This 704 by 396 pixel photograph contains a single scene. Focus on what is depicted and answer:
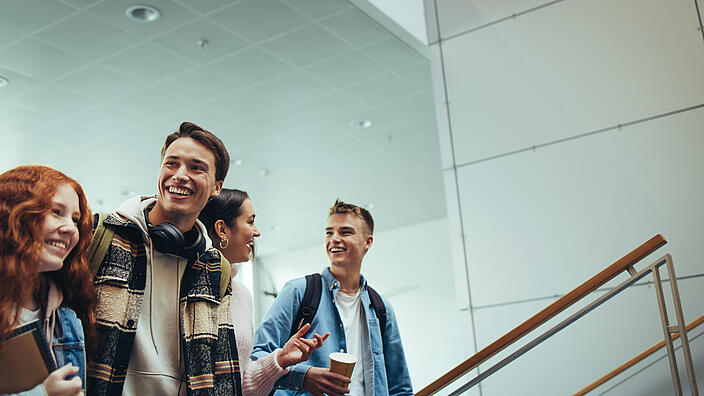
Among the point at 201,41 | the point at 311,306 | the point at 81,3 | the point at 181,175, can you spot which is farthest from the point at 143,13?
the point at 181,175

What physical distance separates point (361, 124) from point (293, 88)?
1.43 metres

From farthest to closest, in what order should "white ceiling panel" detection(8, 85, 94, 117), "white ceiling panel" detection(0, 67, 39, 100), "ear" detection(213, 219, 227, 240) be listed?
"white ceiling panel" detection(8, 85, 94, 117) → "white ceiling panel" detection(0, 67, 39, 100) → "ear" detection(213, 219, 227, 240)

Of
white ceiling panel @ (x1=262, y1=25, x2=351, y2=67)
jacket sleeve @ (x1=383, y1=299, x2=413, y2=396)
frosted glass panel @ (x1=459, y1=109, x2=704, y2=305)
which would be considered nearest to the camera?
jacket sleeve @ (x1=383, y1=299, x2=413, y2=396)

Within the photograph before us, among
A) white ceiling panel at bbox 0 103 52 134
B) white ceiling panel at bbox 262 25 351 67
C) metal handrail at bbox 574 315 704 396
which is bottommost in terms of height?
metal handrail at bbox 574 315 704 396

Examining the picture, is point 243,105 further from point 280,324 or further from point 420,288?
point 420,288

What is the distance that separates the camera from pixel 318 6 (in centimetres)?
565

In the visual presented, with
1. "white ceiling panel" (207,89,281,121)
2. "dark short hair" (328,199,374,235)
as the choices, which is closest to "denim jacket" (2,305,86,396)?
"dark short hair" (328,199,374,235)

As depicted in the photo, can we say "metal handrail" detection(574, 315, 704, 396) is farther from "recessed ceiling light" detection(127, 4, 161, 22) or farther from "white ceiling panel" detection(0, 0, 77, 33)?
"white ceiling panel" detection(0, 0, 77, 33)

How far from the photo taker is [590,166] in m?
4.52

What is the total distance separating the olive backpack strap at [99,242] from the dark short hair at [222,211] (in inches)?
29.9

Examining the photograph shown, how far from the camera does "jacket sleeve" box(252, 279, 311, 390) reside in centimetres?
270

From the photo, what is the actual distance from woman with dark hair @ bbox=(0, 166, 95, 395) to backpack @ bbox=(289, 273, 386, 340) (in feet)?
4.37

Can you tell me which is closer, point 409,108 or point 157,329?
point 157,329

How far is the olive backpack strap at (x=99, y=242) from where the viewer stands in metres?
1.77
